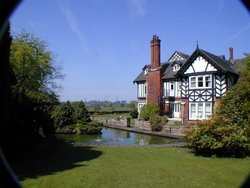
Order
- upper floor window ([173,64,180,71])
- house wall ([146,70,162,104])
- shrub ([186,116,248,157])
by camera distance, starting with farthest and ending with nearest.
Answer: house wall ([146,70,162,104])
upper floor window ([173,64,180,71])
shrub ([186,116,248,157])

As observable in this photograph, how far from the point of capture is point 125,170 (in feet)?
42.2

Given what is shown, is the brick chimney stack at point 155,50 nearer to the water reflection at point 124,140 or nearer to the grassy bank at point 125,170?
the water reflection at point 124,140

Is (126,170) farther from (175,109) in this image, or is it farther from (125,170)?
(175,109)

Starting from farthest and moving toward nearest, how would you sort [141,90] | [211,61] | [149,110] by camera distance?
[141,90] < [149,110] < [211,61]

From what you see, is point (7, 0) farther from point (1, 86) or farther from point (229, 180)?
point (1, 86)

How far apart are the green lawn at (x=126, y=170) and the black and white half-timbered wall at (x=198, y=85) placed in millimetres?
25824

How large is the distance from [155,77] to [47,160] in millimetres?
37817

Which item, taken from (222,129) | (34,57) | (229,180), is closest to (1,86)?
(229,180)

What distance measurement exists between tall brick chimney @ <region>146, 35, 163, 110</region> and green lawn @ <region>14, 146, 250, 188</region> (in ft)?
107

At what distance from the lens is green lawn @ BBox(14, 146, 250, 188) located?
10969 mm

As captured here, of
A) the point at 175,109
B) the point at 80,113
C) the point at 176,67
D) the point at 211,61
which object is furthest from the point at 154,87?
the point at 80,113

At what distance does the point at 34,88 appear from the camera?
34.2 m

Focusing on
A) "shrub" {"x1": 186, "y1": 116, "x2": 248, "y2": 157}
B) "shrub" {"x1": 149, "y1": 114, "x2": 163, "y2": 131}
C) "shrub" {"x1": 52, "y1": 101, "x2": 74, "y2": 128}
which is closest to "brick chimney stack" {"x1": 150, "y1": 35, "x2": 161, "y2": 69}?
"shrub" {"x1": 149, "y1": 114, "x2": 163, "y2": 131}

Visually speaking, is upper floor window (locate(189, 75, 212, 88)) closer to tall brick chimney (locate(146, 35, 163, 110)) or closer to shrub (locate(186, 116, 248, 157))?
tall brick chimney (locate(146, 35, 163, 110))
